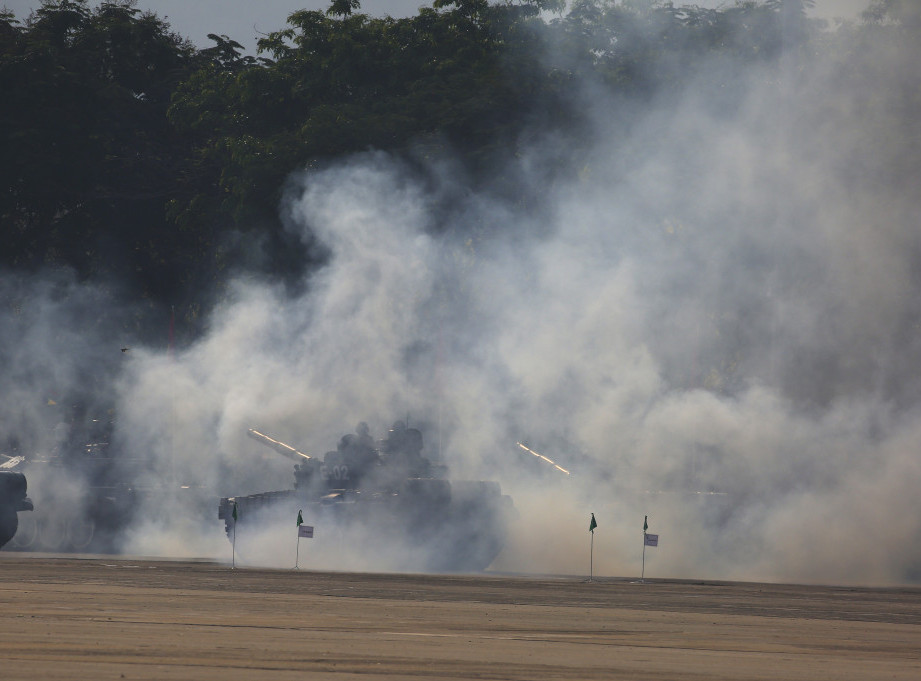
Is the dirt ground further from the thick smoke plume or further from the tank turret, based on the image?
the tank turret

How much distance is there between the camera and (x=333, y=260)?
4588 cm

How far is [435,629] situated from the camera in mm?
17859

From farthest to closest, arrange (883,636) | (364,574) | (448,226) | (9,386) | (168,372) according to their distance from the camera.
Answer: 1. (9,386)
2. (168,372)
3. (448,226)
4. (364,574)
5. (883,636)

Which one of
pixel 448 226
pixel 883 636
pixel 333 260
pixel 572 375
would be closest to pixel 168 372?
pixel 333 260

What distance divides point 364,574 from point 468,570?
4.05m

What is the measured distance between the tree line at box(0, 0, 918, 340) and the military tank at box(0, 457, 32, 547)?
12.5 m

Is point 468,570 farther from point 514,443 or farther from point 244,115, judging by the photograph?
point 244,115

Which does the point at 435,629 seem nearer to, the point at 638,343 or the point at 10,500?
the point at 10,500

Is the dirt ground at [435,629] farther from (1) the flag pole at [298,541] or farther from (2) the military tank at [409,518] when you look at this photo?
(2) the military tank at [409,518]

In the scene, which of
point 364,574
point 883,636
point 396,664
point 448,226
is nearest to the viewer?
point 396,664

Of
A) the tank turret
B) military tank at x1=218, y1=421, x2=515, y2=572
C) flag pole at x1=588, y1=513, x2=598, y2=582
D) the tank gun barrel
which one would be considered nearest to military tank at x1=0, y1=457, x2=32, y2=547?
the tank turret

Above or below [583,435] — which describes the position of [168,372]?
above

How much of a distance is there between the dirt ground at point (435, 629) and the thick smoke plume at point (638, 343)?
757 cm

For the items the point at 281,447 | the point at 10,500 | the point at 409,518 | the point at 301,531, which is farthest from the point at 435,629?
the point at 281,447
